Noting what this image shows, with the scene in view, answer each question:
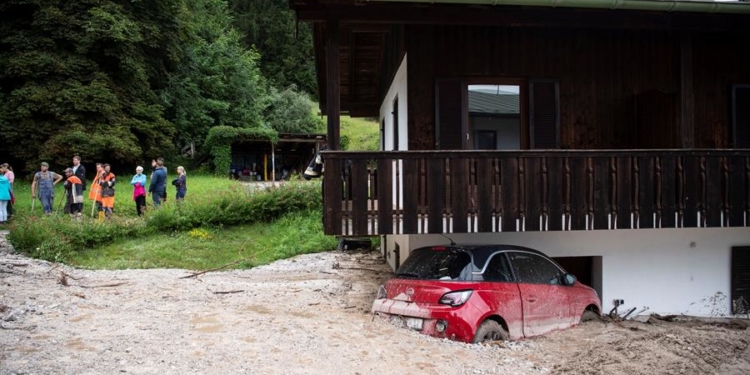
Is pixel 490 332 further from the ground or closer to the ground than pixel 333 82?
closer to the ground

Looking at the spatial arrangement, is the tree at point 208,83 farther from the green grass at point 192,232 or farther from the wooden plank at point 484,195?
the wooden plank at point 484,195

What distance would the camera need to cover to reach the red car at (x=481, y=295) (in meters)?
7.48

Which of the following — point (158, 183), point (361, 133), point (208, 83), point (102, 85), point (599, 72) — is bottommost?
point (158, 183)

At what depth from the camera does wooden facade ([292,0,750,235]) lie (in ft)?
30.0

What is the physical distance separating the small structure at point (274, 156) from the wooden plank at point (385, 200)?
2847 cm

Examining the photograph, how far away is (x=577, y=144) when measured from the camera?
37.5 ft

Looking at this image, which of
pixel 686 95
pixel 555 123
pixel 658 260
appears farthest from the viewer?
pixel 555 123

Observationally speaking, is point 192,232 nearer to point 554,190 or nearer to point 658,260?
point 554,190

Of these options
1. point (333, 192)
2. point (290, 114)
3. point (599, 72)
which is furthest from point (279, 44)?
point (333, 192)

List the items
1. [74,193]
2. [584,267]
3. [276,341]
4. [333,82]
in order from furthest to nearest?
1. [74,193]
2. [584,267]
3. [333,82]
4. [276,341]

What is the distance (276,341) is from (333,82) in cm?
405

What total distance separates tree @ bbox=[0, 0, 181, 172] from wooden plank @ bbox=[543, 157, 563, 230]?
25.7 m

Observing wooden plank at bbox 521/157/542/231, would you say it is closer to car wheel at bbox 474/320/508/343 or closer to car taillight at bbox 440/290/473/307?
car wheel at bbox 474/320/508/343

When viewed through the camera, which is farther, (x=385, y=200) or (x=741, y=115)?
(x=741, y=115)
